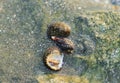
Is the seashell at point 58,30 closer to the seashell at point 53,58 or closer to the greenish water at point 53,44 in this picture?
the greenish water at point 53,44

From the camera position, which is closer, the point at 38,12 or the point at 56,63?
the point at 56,63

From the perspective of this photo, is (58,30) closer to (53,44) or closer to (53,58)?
(53,44)

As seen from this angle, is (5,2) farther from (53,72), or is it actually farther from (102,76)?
(102,76)

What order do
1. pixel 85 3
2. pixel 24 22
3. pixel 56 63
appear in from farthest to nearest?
pixel 85 3 < pixel 24 22 < pixel 56 63

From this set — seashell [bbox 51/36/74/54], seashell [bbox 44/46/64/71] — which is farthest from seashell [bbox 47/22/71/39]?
seashell [bbox 44/46/64/71]

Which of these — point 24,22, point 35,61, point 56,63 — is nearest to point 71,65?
point 56,63

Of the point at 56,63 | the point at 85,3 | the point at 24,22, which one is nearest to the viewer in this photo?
the point at 56,63

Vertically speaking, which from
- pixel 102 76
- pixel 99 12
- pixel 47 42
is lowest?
pixel 102 76

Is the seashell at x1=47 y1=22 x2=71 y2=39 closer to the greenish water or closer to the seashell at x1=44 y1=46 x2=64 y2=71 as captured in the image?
the greenish water
